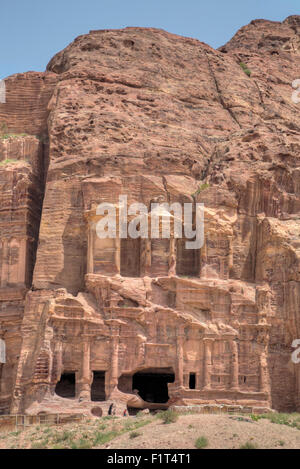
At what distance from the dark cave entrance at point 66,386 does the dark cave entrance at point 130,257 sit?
5751 mm

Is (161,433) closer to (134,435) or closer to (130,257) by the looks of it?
(134,435)

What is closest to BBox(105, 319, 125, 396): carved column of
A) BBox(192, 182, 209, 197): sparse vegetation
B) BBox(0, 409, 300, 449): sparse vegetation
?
BBox(0, 409, 300, 449): sparse vegetation

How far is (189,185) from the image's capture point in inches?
1828

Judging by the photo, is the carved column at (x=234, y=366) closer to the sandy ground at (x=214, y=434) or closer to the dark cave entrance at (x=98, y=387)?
the dark cave entrance at (x=98, y=387)

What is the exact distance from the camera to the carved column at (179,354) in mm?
41156

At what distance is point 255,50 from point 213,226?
778 inches

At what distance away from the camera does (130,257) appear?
44375mm

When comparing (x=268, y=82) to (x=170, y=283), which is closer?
(x=170, y=283)

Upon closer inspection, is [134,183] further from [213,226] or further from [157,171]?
[213,226]

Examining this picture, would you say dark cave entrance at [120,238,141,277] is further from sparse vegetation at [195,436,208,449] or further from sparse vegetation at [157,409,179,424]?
sparse vegetation at [195,436,208,449]

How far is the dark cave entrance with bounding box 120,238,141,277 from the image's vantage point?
4406 cm

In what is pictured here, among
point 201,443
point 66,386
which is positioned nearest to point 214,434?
point 201,443
